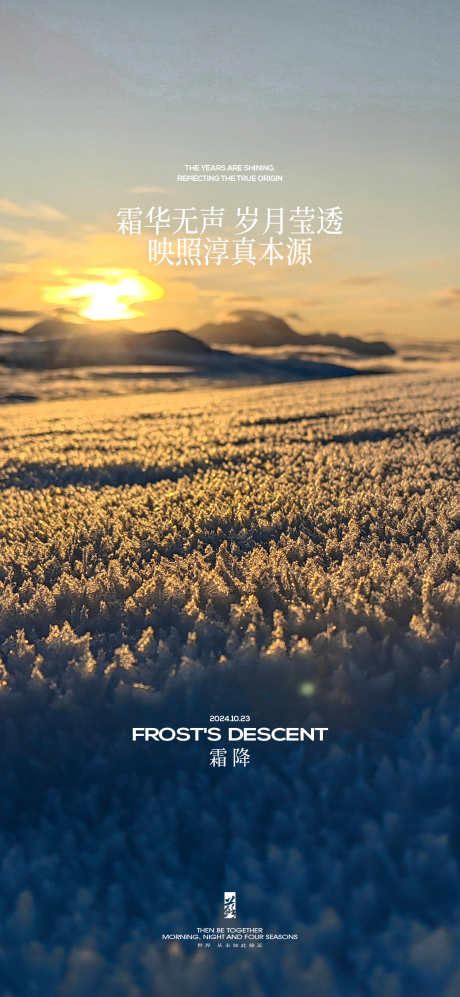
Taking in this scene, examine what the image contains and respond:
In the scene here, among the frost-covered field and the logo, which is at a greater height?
the frost-covered field

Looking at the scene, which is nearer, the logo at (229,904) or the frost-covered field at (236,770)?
the frost-covered field at (236,770)

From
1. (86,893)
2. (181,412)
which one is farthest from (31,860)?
(181,412)

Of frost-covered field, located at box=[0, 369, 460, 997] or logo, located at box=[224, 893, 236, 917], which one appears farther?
logo, located at box=[224, 893, 236, 917]

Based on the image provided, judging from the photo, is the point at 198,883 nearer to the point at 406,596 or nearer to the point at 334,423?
the point at 406,596

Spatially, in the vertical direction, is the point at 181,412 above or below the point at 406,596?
above

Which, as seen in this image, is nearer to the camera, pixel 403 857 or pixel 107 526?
pixel 403 857
